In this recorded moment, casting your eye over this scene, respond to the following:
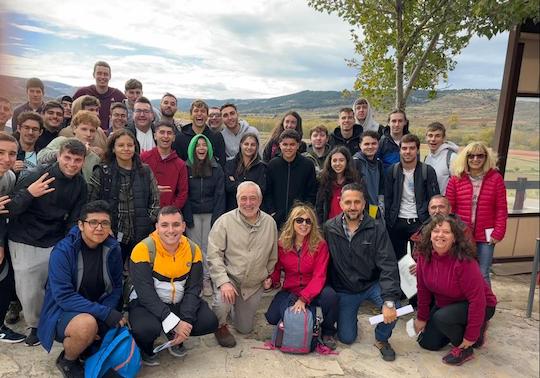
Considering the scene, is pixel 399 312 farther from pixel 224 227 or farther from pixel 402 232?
pixel 224 227

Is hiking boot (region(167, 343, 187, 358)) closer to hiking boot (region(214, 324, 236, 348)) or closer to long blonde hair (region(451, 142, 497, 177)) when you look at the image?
hiking boot (region(214, 324, 236, 348))

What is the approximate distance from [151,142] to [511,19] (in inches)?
181

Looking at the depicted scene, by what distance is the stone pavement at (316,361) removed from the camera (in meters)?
3.51

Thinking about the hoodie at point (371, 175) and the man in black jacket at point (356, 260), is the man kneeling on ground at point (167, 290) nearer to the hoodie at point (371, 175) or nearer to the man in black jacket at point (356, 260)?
the man in black jacket at point (356, 260)

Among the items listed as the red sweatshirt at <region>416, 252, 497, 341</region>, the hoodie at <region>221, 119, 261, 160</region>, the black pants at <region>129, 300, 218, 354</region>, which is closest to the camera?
the black pants at <region>129, 300, 218, 354</region>

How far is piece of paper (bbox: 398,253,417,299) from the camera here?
181 inches

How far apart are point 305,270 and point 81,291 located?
195 cm

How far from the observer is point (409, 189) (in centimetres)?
496

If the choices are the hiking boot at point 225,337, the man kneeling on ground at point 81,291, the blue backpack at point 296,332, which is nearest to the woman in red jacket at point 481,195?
the blue backpack at point 296,332

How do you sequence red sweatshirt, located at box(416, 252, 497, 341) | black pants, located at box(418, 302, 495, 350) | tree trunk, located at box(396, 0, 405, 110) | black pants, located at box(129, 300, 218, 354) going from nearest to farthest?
1. black pants, located at box(129, 300, 218, 354)
2. red sweatshirt, located at box(416, 252, 497, 341)
3. black pants, located at box(418, 302, 495, 350)
4. tree trunk, located at box(396, 0, 405, 110)

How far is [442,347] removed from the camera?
4.19 metres

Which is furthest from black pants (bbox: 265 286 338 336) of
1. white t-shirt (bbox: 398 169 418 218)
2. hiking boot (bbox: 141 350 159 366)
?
white t-shirt (bbox: 398 169 418 218)

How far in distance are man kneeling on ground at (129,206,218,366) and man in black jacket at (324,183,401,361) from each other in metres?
1.28

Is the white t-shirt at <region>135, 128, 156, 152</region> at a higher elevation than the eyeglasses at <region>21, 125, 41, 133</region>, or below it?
below
